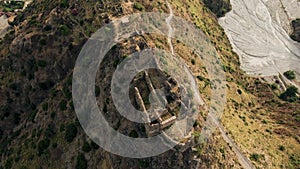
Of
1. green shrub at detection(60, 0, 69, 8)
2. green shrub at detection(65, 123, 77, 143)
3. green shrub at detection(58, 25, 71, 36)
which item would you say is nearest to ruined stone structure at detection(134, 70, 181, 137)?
green shrub at detection(65, 123, 77, 143)

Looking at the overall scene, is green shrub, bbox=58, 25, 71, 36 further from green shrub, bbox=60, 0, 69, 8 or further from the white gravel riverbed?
the white gravel riverbed

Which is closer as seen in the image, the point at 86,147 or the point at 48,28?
the point at 86,147

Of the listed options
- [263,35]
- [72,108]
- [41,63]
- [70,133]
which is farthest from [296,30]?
[70,133]

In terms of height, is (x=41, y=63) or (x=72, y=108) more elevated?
(x=41, y=63)

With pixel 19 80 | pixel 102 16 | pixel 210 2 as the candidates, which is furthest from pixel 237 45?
pixel 19 80

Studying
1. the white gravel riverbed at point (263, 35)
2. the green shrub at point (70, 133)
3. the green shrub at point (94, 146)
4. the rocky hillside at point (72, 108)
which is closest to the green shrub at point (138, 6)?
the rocky hillside at point (72, 108)

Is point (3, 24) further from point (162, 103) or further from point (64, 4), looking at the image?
point (162, 103)

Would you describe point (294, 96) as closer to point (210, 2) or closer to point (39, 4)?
point (210, 2)

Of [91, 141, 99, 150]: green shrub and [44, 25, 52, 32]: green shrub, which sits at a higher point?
[44, 25, 52, 32]: green shrub
